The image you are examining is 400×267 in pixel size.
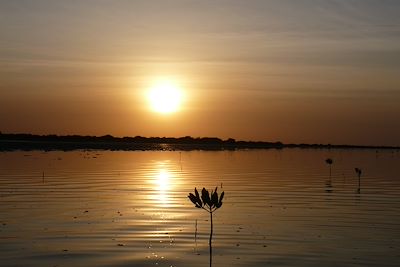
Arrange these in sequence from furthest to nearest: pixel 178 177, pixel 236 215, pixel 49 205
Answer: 1. pixel 178 177
2. pixel 49 205
3. pixel 236 215

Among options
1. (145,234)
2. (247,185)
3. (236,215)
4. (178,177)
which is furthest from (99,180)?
(145,234)

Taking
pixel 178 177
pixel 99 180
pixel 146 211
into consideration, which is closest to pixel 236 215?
pixel 146 211

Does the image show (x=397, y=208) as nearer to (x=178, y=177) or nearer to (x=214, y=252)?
(x=214, y=252)

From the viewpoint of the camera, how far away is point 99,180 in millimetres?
44156

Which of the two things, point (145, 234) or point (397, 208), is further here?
point (397, 208)

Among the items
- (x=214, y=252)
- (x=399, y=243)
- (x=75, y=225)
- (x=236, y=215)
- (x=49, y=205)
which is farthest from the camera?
(x=49, y=205)

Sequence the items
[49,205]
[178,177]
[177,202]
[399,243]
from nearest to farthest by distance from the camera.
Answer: [399,243]
[49,205]
[177,202]
[178,177]

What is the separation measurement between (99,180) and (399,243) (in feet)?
92.0

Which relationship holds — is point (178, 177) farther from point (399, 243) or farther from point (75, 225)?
point (399, 243)

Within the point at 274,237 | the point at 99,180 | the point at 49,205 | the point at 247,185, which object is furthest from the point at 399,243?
the point at 99,180

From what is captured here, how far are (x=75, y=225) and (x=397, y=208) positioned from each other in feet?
53.2

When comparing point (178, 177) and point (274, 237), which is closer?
point (274, 237)

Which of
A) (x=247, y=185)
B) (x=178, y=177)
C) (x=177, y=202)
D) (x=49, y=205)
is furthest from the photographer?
(x=178, y=177)

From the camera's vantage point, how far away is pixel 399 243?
65.5ft
